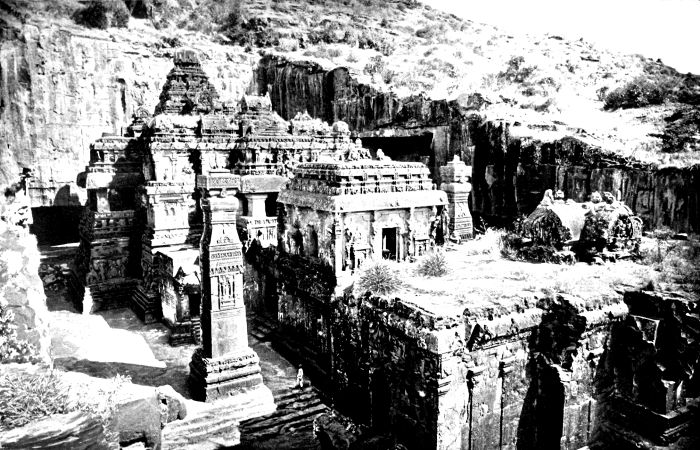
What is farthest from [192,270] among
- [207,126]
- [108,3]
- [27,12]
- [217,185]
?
[108,3]

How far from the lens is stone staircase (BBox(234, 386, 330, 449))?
10.2 m

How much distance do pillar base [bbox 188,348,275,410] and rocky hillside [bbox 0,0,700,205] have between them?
43.3 ft

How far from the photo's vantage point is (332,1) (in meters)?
48.7

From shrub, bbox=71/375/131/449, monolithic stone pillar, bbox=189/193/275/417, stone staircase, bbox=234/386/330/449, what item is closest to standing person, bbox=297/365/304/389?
stone staircase, bbox=234/386/330/449

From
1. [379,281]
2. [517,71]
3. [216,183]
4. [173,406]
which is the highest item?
[517,71]

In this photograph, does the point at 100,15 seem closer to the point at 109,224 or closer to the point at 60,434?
the point at 109,224

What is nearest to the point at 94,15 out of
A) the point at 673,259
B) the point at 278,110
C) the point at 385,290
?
the point at 278,110

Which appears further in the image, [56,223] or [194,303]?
[56,223]

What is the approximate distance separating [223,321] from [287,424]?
8.47 ft

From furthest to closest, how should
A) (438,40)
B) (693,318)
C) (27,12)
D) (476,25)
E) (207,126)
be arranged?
(476,25), (438,40), (27,12), (207,126), (693,318)

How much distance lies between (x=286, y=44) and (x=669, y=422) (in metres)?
40.1

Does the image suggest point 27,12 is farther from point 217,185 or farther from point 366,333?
point 366,333

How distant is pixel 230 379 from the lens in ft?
35.8

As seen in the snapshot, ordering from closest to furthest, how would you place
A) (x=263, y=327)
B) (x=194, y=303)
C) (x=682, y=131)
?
(x=263, y=327)
(x=194, y=303)
(x=682, y=131)
